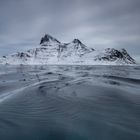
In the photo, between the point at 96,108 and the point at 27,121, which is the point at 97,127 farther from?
the point at 27,121

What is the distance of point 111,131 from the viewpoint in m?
4.65

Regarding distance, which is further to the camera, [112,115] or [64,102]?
[64,102]

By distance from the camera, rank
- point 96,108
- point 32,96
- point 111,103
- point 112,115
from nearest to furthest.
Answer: point 112,115, point 96,108, point 111,103, point 32,96

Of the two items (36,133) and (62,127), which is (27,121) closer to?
(36,133)

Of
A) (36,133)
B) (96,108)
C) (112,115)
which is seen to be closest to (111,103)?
(96,108)

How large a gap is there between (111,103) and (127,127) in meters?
2.23

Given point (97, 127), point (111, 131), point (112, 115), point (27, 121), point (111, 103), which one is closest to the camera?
point (111, 131)

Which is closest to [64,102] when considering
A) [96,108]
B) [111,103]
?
[96,108]

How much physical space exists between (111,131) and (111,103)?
2.55 metres

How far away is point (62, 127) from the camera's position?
16.1ft

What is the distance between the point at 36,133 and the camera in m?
4.61

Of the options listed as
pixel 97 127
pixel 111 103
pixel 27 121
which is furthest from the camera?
pixel 111 103

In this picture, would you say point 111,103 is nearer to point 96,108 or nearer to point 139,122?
point 96,108

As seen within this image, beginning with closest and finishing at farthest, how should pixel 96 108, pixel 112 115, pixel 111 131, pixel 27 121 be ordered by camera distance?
pixel 111 131 → pixel 27 121 → pixel 112 115 → pixel 96 108
